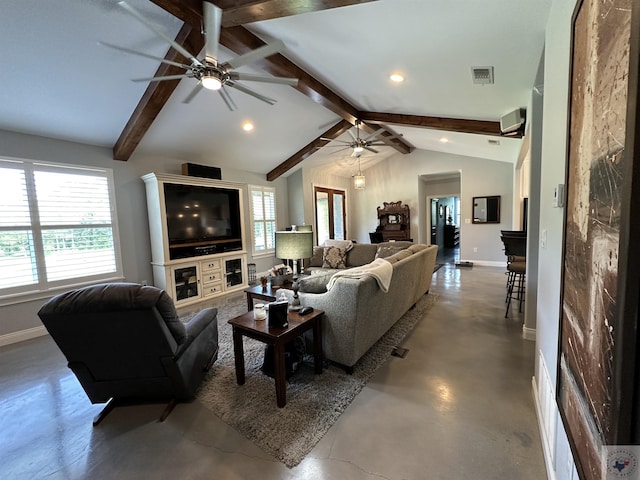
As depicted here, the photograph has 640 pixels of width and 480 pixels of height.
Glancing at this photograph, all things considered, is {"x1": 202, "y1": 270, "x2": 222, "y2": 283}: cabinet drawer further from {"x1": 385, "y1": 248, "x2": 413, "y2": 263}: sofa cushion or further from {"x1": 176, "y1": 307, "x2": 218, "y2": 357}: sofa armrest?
{"x1": 385, "y1": 248, "x2": 413, "y2": 263}: sofa cushion

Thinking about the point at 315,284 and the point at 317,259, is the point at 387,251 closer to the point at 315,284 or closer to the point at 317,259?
the point at 317,259

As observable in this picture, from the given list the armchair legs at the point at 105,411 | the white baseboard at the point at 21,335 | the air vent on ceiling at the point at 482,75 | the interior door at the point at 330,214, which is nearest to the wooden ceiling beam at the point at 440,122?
the air vent on ceiling at the point at 482,75

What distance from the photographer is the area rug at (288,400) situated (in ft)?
5.71

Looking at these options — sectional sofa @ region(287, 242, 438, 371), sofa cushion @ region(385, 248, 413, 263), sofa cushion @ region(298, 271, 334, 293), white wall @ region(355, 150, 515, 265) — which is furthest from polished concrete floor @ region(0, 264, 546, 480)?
white wall @ region(355, 150, 515, 265)

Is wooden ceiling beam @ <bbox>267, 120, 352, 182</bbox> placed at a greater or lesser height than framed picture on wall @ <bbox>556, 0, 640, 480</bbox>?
greater

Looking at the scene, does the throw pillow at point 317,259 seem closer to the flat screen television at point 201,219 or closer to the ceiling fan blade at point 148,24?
the flat screen television at point 201,219

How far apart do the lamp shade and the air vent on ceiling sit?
7.56 feet

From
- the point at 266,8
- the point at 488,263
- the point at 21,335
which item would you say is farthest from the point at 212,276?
the point at 488,263

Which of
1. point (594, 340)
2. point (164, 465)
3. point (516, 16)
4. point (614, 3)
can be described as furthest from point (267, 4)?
point (164, 465)

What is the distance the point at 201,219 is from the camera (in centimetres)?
497

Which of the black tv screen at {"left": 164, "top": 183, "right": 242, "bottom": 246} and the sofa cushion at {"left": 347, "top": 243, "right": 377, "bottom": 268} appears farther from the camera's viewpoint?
the sofa cushion at {"left": 347, "top": 243, "right": 377, "bottom": 268}

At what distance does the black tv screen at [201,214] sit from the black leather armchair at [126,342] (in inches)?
112

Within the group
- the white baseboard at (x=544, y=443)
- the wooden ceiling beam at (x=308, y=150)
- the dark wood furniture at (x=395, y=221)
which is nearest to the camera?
the white baseboard at (x=544, y=443)

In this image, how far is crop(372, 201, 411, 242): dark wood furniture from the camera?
820cm
